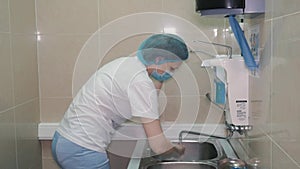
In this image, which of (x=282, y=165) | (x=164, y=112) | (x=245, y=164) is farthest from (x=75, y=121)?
(x=282, y=165)

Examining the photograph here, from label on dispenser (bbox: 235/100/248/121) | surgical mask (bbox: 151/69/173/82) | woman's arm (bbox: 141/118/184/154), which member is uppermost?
surgical mask (bbox: 151/69/173/82)

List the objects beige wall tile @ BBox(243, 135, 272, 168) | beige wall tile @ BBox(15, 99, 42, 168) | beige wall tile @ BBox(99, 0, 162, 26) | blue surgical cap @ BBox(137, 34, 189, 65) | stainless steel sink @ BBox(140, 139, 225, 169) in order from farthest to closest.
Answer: beige wall tile @ BBox(99, 0, 162, 26), beige wall tile @ BBox(15, 99, 42, 168), blue surgical cap @ BBox(137, 34, 189, 65), stainless steel sink @ BBox(140, 139, 225, 169), beige wall tile @ BBox(243, 135, 272, 168)

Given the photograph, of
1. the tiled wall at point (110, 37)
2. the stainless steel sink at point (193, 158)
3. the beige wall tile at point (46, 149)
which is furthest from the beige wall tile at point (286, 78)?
the beige wall tile at point (46, 149)

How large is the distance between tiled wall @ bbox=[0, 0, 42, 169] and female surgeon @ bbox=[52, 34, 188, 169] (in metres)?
0.21

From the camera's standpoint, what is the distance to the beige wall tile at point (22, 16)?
5.57 feet

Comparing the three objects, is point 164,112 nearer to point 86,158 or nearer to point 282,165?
point 86,158

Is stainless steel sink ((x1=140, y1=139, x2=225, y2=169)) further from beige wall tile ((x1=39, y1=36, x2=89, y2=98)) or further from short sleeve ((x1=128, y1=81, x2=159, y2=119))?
beige wall tile ((x1=39, y1=36, x2=89, y2=98))

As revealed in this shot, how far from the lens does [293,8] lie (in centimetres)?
83

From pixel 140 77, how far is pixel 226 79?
14.2 inches

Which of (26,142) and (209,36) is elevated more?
(209,36)

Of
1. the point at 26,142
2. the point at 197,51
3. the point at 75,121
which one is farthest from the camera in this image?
the point at 197,51

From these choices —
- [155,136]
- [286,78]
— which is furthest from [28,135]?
[286,78]

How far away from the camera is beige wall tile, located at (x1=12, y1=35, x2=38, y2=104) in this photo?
5.65 ft

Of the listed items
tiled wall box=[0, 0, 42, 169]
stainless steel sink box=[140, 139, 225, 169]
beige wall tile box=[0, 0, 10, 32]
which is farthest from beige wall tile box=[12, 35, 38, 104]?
stainless steel sink box=[140, 139, 225, 169]
